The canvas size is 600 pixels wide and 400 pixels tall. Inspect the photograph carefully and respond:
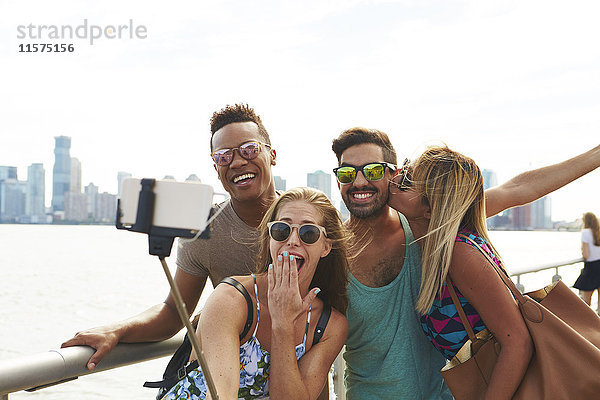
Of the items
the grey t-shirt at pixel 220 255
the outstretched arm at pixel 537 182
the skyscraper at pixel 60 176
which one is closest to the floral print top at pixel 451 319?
the outstretched arm at pixel 537 182

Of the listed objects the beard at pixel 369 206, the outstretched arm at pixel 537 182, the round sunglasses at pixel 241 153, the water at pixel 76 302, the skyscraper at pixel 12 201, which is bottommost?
the water at pixel 76 302

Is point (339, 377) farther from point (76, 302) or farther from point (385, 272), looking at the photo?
point (76, 302)

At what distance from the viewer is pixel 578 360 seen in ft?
6.86

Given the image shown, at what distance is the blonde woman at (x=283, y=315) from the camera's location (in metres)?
2.12

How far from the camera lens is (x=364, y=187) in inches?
114

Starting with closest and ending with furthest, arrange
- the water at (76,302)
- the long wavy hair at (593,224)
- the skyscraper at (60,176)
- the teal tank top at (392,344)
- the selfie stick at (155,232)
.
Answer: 1. the selfie stick at (155,232)
2. the teal tank top at (392,344)
3. the long wavy hair at (593,224)
4. the water at (76,302)
5. the skyscraper at (60,176)

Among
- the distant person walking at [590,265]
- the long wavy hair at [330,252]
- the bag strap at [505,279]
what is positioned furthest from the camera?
the distant person walking at [590,265]

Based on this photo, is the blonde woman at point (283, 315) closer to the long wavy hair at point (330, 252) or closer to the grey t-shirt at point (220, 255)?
the long wavy hair at point (330, 252)

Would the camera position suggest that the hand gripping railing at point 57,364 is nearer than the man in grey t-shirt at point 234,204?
Yes

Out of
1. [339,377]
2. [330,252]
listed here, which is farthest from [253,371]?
[339,377]

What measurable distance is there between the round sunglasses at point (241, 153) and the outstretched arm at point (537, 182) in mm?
1319

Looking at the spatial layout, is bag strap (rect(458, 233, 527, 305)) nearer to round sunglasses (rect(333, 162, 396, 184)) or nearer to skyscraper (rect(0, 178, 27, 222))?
round sunglasses (rect(333, 162, 396, 184))

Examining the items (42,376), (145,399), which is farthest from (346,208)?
(145,399)

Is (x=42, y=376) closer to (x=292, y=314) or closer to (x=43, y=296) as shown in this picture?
(x=292, y=314)
